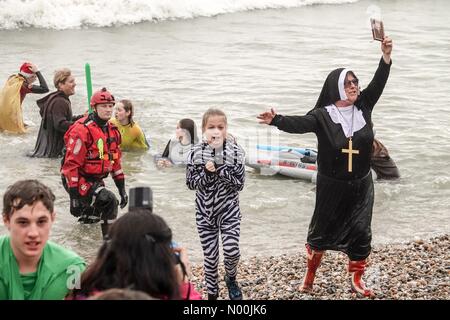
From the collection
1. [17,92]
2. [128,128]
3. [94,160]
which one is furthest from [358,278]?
[17,92]

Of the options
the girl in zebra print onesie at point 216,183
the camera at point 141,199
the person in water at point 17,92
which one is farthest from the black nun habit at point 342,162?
the person in water at point 17,92

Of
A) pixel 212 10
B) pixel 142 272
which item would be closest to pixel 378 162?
pixel 142 272

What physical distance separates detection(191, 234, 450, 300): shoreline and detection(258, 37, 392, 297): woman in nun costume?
0.50 metres

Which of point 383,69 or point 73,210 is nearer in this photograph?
point 383,69

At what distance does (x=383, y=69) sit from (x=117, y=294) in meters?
4.33

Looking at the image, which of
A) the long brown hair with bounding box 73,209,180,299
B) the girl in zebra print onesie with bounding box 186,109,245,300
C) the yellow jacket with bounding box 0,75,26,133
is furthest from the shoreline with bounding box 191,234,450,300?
the yellow jacket with bounding box 0,75,26,133

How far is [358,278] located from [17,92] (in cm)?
793

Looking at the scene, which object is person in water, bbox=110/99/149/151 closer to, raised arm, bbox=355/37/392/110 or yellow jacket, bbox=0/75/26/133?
yellow jacket, bbox=0/75/26/133

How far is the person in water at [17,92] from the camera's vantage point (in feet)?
41.2

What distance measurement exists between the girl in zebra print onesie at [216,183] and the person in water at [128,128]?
5583 millimetres

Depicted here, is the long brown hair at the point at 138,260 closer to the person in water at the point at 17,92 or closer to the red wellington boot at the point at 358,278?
the red wellington boot at the point at 358,278

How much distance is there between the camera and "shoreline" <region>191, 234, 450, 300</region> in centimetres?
691

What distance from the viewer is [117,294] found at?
285cm
